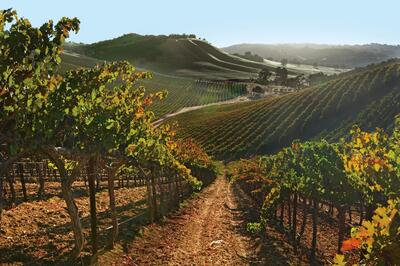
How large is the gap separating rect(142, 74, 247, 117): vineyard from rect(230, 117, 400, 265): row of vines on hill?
101020mm

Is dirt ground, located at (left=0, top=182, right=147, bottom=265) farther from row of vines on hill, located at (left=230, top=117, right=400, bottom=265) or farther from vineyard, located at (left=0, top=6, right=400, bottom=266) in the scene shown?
A: row of vines on hill, located at (left=230, top=117, right=400, bottom=265)

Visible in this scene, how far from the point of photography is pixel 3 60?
1152cm

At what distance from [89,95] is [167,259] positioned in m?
9.35

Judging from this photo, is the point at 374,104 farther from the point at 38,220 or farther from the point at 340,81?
the point at 38,220

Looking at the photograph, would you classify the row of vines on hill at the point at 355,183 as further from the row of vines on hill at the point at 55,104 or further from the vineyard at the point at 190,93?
the vineyard at the point at 190,93

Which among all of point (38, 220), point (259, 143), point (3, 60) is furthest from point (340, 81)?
point (3, 60)

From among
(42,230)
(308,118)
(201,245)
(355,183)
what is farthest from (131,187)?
(308,118)

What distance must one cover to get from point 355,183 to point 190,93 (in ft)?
511

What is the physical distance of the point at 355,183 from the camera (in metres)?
18.2

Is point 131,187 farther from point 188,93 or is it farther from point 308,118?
point 188,93

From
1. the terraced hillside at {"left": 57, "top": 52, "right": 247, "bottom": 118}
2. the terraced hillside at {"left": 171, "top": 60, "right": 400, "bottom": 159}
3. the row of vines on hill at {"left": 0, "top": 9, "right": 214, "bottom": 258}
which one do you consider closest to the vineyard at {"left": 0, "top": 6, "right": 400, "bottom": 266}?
the row of vines on hill at {"left": 0, "top": 9, "right": 214, "bottom": 258}

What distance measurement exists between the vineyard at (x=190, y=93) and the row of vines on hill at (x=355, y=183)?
101020 mm

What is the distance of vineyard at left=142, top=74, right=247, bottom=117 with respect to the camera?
14119 centimetres

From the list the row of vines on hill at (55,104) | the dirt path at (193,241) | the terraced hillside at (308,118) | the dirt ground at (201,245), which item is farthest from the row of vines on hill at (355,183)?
the terraced hillside at (308,118)
